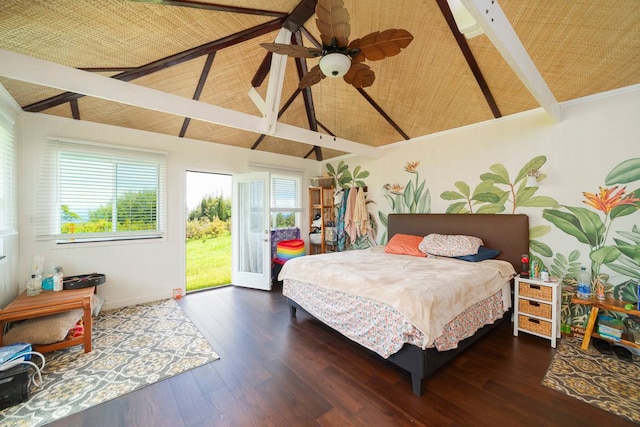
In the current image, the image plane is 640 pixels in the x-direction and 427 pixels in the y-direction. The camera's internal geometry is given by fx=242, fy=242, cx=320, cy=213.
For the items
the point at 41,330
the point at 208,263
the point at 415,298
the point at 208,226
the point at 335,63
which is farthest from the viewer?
the point at 208,226

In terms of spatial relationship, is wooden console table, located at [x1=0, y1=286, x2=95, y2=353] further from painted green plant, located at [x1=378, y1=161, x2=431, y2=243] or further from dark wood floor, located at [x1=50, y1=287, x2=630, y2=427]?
painted green plant, located at [x1=378, y1=161, x2=431, y2=243]

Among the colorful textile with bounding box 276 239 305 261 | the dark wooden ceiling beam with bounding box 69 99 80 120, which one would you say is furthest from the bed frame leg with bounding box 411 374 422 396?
the dark wooden ceiling beam with bounding box 69 99 80 120

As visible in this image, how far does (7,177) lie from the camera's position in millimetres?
2572

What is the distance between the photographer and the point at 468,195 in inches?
138

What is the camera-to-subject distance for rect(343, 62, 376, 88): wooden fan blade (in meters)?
1.81

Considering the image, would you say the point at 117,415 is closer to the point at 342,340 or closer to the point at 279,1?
the point at 342,340

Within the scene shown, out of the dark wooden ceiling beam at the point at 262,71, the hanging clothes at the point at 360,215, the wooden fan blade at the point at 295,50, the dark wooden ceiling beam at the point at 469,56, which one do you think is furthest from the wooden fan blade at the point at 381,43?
the hanging clothes at the point at 360,215

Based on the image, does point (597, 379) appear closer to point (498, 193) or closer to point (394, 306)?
point (394, 306)

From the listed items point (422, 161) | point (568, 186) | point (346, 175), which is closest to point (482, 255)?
point (568, 186)

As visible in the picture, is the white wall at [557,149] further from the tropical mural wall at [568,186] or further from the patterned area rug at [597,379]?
the patterned area rug at [597,379]

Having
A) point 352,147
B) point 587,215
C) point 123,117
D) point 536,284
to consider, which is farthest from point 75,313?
point 587,215

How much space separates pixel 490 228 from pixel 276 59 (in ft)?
10.9

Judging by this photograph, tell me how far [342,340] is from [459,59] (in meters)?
3.14

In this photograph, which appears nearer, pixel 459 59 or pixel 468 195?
pixel 459 59
